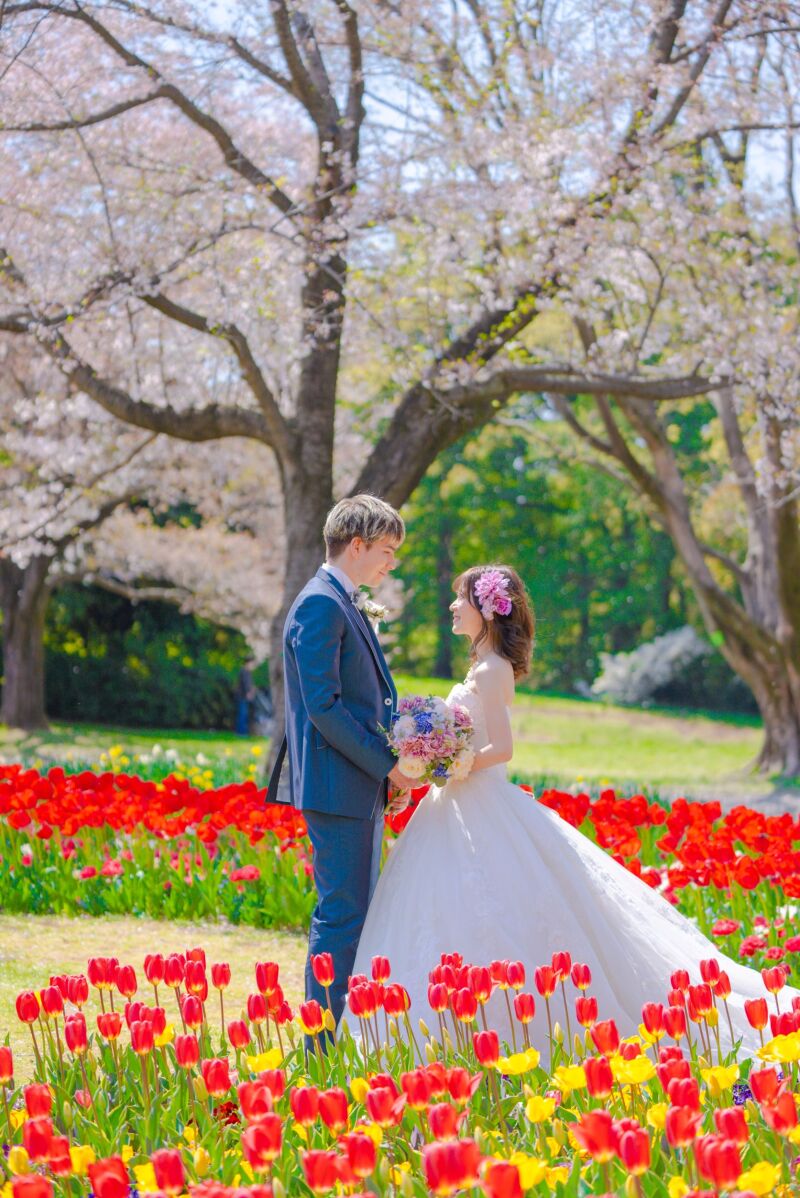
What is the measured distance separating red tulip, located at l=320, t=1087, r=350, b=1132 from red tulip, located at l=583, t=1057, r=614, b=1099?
0.44 m

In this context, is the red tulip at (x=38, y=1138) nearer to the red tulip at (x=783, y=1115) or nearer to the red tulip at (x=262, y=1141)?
the red tulip at (x=262, y=1141)

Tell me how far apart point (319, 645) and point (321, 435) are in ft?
20.2

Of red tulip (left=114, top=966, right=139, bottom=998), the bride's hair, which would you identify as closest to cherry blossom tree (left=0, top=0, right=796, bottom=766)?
the bride's hair

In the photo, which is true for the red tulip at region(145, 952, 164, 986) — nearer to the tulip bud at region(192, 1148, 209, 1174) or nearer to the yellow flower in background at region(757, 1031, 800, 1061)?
the tulip bud at region(192, 1148, 209, 1174)

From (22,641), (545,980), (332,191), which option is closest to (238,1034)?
(545,980)

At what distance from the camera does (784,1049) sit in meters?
2.60

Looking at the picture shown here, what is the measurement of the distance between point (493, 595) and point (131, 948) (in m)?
2.62

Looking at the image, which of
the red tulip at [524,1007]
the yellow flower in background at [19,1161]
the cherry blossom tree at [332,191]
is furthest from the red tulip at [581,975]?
the cherry blossom tree at [332,191]

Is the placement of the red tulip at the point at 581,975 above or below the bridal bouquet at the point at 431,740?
below

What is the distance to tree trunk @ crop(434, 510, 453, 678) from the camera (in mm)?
36188

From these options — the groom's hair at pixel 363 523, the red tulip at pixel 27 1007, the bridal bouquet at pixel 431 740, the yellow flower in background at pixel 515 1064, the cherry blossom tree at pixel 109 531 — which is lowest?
the red tulip at pixel 27 1007

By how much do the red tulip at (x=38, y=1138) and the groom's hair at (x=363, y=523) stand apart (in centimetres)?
224

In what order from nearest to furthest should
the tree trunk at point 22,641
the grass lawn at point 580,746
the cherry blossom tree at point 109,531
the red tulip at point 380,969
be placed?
the red tulip at point 380,969 < the grass lawn at point 580,746 < the cherry blossom tree at point 109,531 < the tree trunk at point 22,641

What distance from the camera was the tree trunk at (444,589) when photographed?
36188 millimetres
